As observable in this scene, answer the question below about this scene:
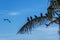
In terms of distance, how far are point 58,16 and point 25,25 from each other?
1.79m

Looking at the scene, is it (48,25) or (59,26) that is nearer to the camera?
(59,26)

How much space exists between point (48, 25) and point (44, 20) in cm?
43

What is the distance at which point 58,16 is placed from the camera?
10766 millimetres

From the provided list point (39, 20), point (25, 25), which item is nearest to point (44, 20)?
point (39, 20)

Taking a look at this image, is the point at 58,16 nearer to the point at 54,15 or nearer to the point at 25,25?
the point at 54,15

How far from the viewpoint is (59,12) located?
35.4 feet

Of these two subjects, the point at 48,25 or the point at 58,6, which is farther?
the point at 48,25

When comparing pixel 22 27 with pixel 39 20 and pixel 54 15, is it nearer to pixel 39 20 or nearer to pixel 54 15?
pixel 39 20

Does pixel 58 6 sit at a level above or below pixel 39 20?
above

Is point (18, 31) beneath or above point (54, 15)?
beneath

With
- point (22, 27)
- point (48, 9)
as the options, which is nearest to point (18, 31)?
point (22, 27)

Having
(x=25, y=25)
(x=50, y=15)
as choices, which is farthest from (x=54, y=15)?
(x=25, y=25)

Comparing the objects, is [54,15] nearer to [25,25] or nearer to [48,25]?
[48,25]

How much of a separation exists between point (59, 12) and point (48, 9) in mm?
585
